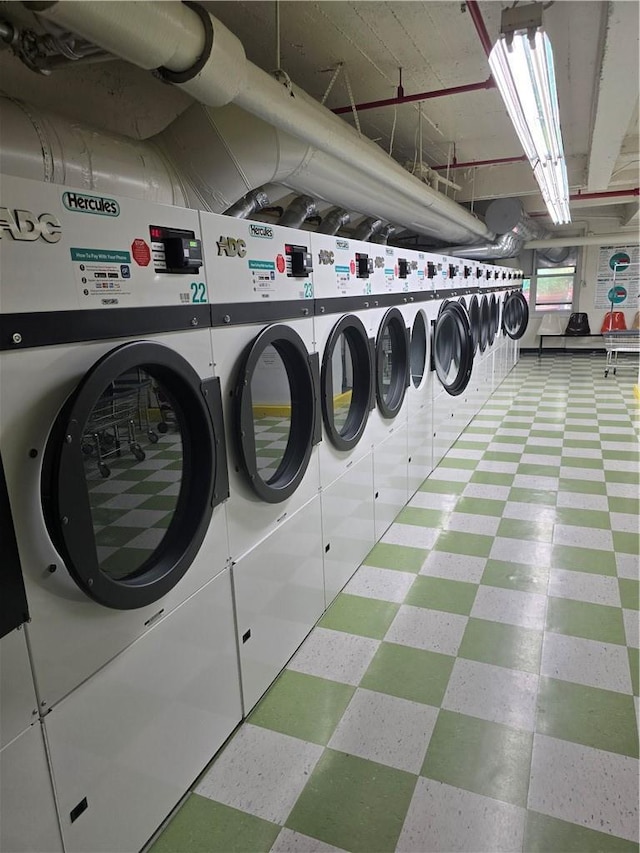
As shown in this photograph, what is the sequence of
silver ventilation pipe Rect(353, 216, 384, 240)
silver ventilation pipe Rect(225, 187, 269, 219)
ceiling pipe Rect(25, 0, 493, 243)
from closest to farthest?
ceiling pipe Rect(25, 0, 493, 243)
silver ventilation pipe Rect(225, 187, 269, 219)
silver ventilation pipe Rect(353, 216, 384, 240)

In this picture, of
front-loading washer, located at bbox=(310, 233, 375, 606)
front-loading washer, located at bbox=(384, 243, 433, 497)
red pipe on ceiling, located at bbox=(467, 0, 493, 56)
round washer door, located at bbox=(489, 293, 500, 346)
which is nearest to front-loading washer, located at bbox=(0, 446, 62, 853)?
Result: front-loading washer, located at bbox=(310, 233, 375, 606)

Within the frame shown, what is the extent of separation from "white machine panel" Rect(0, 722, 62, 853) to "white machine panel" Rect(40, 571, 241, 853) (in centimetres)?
3

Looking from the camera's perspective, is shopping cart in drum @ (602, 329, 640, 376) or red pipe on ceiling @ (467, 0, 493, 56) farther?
shopping cart in drum @ (602, 329, 640, 376)

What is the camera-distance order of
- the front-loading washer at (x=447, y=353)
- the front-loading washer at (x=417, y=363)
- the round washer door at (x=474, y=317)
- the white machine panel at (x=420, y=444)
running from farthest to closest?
1. the round washer door at (x=474, y=317)
2. the front-loading washer at (x=447, y=353)
3. the white machine panel at (x=420, y=444)
4. the front-loading washer at (x=417, y=363)

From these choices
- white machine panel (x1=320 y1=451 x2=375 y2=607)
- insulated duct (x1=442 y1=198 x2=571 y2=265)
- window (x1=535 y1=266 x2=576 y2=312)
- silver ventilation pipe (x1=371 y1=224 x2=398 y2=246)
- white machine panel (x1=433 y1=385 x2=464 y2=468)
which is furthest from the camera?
window (x1=535 y1=266 x2=576 y2=312)

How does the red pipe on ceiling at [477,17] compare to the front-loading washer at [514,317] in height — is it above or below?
above

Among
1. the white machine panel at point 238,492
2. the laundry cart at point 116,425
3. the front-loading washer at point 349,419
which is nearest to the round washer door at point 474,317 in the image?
the front-loading washer at point 349,419

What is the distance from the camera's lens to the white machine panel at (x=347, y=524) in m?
2.92

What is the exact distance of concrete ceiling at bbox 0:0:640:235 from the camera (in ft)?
8.60

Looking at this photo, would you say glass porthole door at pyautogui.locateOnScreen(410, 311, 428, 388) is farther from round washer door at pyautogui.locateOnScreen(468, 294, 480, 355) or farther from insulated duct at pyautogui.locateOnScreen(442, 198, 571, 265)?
insulated duct at pyautogui.locateOnScreen(442, 198, 571, 265)

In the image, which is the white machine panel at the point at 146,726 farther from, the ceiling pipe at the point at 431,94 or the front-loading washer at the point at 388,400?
the ceiling pipe at the point at 431,94

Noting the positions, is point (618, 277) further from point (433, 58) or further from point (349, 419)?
point (349, 419)

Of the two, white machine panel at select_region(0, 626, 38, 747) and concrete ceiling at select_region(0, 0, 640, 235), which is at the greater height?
concrete ceiling at select_region(0, 0, 640, 235)

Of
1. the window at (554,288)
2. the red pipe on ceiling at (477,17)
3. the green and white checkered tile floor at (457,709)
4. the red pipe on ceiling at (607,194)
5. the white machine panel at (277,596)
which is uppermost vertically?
the red pipe on ceiling at (607,194)
